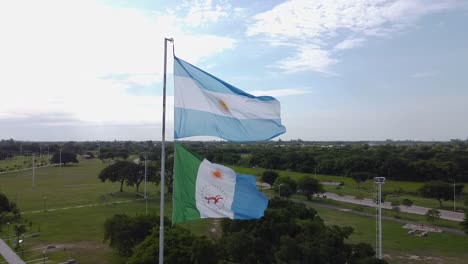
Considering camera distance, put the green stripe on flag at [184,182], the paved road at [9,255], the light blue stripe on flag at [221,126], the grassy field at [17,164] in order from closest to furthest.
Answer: the light blue stripe on flag at [221,126]
the green stripe on flag at [184,182]
the paved road at [9,255]
the grassy field at [17,164]

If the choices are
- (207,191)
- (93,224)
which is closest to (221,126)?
(207,191)

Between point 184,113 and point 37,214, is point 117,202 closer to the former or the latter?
point 37,214

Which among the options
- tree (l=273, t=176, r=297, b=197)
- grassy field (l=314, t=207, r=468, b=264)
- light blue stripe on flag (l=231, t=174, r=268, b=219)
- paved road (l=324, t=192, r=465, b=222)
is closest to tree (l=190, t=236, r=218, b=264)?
light blue stripe on flag (l=231, t=174, r=268, b=219)

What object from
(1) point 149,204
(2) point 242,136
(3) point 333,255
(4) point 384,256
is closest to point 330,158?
(1) point 149,204

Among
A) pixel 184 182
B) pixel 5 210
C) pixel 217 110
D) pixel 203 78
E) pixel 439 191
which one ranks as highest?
pixel 203 78

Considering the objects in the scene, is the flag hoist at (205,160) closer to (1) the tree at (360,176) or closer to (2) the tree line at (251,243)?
(2) the tree line at (251,243)

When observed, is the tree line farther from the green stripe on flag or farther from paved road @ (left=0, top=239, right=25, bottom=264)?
the green stripe on flag

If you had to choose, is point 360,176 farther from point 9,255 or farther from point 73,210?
point 9,255

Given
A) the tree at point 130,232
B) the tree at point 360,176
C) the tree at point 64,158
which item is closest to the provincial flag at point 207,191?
the tree at point 130,232
